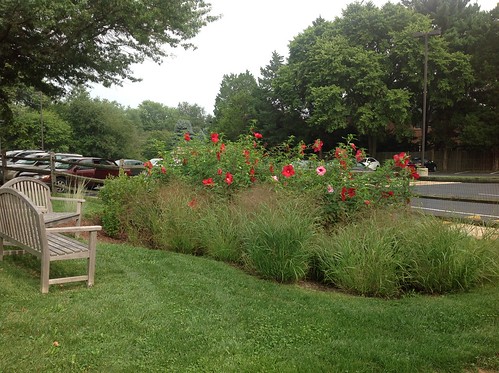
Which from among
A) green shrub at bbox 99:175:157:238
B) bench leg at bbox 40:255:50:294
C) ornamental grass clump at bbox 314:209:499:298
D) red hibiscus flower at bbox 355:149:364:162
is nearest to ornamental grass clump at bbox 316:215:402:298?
ornamental grass clump at bbox 314:209:499:298

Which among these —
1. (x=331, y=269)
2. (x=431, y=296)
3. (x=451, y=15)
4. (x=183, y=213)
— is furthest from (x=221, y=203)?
(x=451, y=15)

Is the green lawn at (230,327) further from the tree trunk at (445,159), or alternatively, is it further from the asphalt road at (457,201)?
the tree trunk at (445,159)

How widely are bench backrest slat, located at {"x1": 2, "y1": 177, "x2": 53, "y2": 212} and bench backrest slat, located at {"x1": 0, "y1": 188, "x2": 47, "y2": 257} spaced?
128 cm

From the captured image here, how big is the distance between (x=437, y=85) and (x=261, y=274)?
35546 mm

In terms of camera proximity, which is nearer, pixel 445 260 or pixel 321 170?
pixel 445 260

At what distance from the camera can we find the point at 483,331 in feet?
11.7

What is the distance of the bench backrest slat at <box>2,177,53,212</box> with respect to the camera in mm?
6516

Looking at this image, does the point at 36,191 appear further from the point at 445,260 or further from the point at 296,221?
the point at 445,260

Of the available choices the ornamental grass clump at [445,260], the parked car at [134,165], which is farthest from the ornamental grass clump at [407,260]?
the parked car at [134,165]

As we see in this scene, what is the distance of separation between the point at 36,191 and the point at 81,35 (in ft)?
23.0

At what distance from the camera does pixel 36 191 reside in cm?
672

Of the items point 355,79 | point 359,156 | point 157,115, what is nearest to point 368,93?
point 355,79

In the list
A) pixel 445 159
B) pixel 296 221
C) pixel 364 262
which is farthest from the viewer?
pixel 445 159

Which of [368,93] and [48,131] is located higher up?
[368,93]
